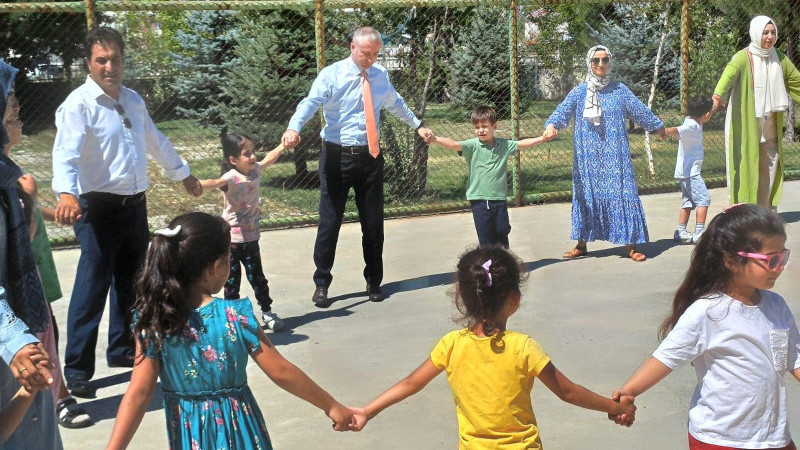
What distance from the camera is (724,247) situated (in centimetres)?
340

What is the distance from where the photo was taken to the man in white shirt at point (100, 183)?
5523 mm

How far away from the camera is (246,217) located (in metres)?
6.50

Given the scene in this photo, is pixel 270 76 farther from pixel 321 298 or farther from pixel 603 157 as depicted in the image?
pixel 321 298

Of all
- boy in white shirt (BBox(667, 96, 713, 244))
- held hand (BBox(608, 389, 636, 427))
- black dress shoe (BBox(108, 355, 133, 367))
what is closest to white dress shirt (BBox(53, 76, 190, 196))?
black dress shoe (BBox(108, 355, 133, 367))

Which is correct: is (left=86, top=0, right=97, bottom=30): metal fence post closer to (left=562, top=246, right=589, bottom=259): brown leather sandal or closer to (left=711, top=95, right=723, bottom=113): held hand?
(left=562, top=246, right=589, bottom=259): brown leather sandal

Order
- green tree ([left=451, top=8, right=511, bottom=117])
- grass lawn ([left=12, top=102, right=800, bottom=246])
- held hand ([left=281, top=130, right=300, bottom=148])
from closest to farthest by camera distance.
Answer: held hand ([left=281, top=130, right=300, bottom=148])
grass lawn ([left=12, top=102, right=800, bottom=246])
green tree ([left=451, top=8, right=511, bottom=117])

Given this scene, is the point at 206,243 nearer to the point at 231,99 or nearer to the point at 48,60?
the point at 231,99

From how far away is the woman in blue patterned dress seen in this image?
27.9ft

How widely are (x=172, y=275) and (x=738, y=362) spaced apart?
1817 millimetres

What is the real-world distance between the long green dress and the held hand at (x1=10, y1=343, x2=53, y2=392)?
7.24 meters

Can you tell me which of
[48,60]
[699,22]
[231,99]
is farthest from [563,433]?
[699,22]

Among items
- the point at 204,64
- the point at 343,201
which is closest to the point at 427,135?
the point at 343,201

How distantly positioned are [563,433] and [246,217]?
2602mm

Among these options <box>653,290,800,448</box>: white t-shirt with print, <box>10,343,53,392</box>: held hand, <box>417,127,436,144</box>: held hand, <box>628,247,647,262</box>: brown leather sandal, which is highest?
<box>417,127,436,144</box>: held hand
